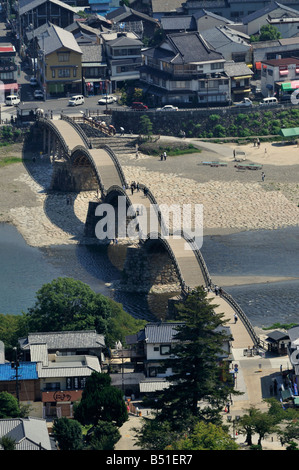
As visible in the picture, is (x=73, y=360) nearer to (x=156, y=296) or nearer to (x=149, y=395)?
(x=149, y=395)

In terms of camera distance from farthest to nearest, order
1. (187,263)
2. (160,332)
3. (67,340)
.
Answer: (187,263)
(160,332)
(67,340)

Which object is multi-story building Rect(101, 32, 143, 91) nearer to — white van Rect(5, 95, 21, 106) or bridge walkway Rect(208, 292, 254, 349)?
white van Rect(5, 95, 21, 106)

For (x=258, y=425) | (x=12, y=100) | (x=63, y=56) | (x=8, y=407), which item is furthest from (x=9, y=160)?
(x=258, y=425)

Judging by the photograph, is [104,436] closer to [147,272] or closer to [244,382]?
[244,382]

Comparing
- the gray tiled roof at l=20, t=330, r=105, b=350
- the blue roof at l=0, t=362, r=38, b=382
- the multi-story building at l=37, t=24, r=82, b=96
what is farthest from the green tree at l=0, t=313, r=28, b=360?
the multi-story building at l=37, t=24, r=82, b=96

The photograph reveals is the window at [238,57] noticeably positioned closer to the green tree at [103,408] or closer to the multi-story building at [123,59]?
the multi-story building at [123,59]
